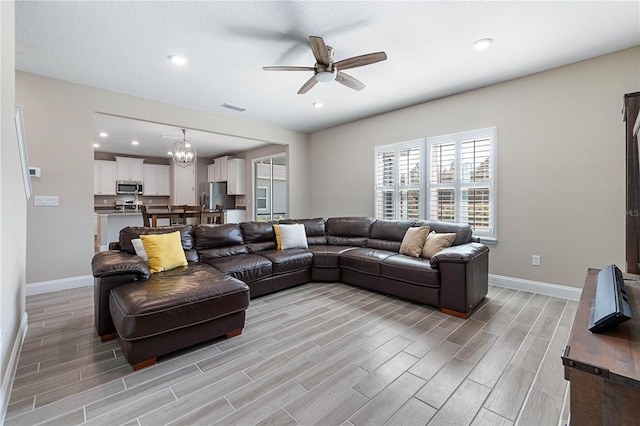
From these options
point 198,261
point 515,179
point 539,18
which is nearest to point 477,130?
point 515,179

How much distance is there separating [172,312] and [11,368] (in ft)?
3.37

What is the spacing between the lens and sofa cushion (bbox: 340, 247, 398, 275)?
3543 mm

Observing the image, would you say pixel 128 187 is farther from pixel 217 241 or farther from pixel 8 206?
pixel 8 206

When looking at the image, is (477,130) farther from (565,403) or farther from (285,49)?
(565,403)

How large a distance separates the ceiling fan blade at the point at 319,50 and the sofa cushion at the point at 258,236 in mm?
2527

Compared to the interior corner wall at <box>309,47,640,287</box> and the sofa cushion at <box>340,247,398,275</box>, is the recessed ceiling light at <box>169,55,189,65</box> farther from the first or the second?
the interior corner wall at <box>309,47,640,287</box>

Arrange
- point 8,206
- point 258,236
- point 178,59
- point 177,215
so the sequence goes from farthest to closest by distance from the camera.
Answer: point 177,215
point 258,236
point 178,59
point 8,206

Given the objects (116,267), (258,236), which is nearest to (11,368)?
(116,267)

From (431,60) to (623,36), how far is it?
5.76 feet

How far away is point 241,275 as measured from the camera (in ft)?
10.7

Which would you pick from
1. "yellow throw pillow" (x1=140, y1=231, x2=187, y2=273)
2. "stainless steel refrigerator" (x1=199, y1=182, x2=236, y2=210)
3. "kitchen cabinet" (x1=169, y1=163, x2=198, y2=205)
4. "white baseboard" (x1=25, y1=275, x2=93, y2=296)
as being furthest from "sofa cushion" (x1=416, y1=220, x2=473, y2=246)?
"kitchen cabinet" (x1=169, y1=163, x2=198, y2=205)

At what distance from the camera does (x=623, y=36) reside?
2697mm

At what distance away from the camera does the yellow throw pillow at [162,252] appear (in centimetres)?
285

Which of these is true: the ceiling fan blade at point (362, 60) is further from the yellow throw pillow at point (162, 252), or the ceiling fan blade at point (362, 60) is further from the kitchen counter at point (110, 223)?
the kitchen counter at point (110, 223)
